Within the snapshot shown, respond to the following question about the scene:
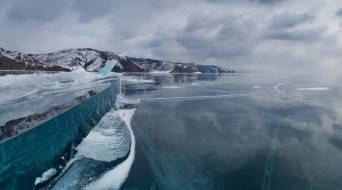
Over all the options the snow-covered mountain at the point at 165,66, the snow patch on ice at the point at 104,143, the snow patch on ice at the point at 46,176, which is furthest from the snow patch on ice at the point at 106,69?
the snow-covered mountain at the point at 165,66

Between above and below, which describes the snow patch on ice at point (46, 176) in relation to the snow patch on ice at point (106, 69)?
below

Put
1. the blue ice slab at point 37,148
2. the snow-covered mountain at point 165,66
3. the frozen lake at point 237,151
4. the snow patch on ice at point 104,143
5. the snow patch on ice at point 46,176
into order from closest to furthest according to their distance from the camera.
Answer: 1. the blue ice slab at point 37,148
2. the snow patch on ice at point 46,176
3. the frozen lake at point 237,151
4. the snow patch on ice at point 104,143
5. the snow-covered mountain at point 165,66

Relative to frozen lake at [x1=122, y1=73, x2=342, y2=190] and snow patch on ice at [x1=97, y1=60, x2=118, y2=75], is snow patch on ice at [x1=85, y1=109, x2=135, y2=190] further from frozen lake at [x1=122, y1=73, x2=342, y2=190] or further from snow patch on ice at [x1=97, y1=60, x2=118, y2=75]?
snow patch on ice at [x1=97, y1=60, x2=118, y2=75]

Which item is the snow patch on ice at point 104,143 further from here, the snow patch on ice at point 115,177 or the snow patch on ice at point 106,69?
the snow patch on ice at point 106,69

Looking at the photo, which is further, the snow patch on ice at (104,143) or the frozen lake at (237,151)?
the snow patch on ice at (104,143)

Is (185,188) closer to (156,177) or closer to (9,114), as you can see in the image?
(156,177)

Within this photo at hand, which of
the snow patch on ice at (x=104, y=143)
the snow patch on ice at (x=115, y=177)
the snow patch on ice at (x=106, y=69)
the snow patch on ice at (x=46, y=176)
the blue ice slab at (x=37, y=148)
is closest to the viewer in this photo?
the blue ice slab at (x=37, y=148)

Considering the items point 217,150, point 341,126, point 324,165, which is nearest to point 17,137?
point 217,150

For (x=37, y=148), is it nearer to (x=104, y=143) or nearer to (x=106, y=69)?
(x=104, y=143)

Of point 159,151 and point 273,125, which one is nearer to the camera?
point 159,151
